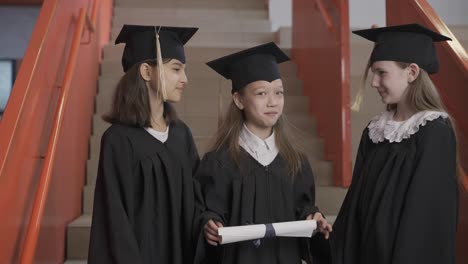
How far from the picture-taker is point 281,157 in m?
2.26

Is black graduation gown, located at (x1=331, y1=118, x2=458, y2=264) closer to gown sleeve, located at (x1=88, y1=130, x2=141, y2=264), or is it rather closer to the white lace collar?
the white lace collar

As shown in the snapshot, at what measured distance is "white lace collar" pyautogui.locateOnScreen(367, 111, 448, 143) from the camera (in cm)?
208

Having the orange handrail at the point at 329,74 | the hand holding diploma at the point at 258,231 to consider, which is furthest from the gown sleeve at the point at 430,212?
the orange handrail at the point at 329,74

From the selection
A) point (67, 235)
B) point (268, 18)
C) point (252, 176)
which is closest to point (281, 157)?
point (252, 176)

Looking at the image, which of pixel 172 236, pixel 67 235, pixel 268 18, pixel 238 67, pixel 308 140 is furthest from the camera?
pixel 268 18

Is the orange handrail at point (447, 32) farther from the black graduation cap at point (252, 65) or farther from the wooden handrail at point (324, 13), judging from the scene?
the wooden handrail at point (324, 13)

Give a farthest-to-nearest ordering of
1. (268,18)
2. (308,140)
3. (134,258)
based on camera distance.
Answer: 1. (268,18)
2. (308,140)
3. (134,258)

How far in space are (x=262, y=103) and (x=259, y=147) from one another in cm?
19

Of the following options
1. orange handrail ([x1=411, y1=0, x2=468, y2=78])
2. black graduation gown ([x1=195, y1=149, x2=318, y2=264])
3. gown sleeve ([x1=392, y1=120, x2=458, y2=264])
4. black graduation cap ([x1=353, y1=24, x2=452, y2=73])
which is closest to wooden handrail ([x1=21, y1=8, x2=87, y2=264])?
black graduation gown ([x1=195, y1=149, x2=318, y2=264])

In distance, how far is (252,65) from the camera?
2.28m

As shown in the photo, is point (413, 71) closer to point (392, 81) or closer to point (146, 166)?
point (392, 81)

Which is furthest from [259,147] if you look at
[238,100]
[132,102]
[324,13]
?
[324,13]

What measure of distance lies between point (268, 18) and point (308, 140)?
10.5ft

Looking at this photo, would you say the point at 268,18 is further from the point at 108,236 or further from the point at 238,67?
the point at 108,236
